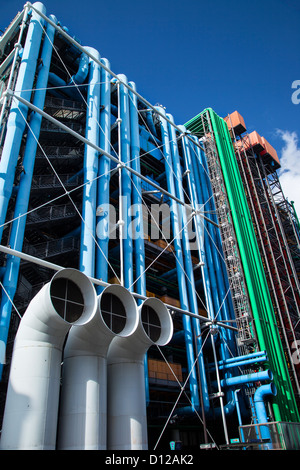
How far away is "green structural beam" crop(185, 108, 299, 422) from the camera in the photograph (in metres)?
23.8

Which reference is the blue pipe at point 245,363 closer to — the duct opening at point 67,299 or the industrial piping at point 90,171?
the industrial piping at point 90,171

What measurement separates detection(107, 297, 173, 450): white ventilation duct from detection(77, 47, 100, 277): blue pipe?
16.5 feet

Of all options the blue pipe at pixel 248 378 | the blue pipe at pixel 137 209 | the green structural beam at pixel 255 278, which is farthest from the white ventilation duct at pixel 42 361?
the green structural beam at pixel 255 278

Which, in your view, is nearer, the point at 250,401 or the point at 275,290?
the point at 250,401

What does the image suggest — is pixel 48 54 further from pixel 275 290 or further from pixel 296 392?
pixel 296 392

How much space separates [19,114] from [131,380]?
520 inches

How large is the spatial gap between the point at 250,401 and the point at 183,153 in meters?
19.8

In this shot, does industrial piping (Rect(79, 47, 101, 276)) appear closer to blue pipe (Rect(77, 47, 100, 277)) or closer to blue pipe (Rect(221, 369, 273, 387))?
blue pipe (Rect(77, 47, 100, 277))

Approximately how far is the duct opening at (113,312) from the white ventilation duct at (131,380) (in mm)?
599

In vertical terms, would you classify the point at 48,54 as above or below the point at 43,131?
above

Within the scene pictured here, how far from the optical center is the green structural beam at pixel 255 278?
23844 mm

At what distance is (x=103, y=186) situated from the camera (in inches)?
840

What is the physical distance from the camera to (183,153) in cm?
3234
